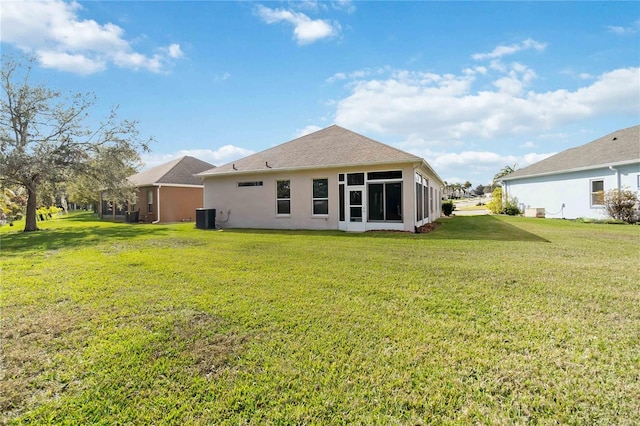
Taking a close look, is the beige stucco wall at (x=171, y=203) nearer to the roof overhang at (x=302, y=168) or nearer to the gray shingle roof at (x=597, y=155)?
the roof overhang at (x=302, y=168)

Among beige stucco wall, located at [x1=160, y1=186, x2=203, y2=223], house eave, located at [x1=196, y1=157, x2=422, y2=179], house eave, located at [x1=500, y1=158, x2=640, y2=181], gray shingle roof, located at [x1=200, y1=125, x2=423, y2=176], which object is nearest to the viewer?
house eave, located at [x1=196, y1=157, x2=422, y2=179]

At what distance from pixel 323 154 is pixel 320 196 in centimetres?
210

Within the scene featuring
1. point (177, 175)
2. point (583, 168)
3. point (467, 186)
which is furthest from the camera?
point (467, 186)

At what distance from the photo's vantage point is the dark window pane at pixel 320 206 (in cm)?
1430

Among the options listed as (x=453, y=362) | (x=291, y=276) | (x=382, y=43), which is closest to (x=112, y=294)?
(x=291, y=276)

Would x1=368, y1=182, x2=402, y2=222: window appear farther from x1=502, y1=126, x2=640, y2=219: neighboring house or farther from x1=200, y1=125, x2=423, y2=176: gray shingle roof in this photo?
x1=502, y1=126, x2=640, y2=219: neighboring house

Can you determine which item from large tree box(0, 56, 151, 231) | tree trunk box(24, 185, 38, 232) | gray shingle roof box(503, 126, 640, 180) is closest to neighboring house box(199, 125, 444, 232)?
large tree box(0, 56, 151, 231)

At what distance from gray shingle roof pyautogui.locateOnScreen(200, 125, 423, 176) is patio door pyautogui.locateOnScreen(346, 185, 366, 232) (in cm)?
128

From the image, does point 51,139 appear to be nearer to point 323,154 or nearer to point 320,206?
point 323,154

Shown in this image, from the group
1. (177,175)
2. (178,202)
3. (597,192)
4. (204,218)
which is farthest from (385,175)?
(177,175)

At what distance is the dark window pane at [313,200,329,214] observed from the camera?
14305 mm

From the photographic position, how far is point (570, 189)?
65.9ft

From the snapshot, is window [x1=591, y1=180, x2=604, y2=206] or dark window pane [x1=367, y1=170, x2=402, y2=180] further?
window [x1=591, y1=180, x2=604, y2=206]

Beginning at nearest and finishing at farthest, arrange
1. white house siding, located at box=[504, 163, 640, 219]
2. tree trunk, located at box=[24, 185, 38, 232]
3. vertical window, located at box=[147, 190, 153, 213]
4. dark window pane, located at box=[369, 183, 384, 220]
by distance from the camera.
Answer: dark window pane, located at box=[369, 183, 384, 220] < tree trunk, located at box=[24, 185, 38, 232] < white house siding, located at box=[504, 163, 640, 219] < vertical window, located at box=[147, 190, 153, 213]
